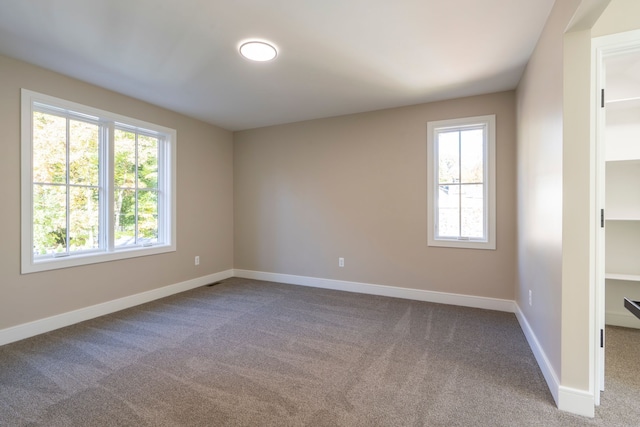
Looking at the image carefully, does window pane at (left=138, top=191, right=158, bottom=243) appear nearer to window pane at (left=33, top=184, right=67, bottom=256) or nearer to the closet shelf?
window pane at (left=33, top=184, right=67, bottom=256)

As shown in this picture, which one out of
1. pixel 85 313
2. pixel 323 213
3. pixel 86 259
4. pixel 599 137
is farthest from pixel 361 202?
pixel 85 313

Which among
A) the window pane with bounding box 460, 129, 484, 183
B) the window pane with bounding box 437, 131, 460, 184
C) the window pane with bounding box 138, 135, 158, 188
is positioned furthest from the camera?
the window pane with bounding box 138, 135, 158, 188

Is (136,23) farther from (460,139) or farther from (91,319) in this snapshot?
(460,139)

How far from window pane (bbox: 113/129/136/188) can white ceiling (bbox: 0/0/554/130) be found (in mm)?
544

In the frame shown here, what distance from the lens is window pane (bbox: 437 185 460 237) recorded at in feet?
11.8

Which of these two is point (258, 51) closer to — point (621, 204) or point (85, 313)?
point (85, 313)

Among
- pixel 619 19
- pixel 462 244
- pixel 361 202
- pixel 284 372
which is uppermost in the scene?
pixel 619 19

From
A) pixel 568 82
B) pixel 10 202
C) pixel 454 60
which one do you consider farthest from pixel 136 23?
pixel 568 82

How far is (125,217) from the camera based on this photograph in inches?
142

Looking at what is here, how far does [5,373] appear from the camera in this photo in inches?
80.8

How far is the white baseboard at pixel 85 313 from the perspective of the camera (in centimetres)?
258

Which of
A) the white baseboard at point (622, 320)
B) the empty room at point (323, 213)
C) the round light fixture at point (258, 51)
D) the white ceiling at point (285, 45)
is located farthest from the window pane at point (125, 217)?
the white baseboard at point (622, 320)

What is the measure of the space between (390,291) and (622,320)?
2300mm

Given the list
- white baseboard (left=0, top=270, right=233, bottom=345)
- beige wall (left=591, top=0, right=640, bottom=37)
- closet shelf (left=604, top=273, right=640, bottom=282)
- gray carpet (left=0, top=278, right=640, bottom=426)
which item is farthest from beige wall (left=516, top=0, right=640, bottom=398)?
white baseboard (left=0, top=270, right=233, bottom=345)
